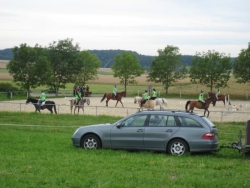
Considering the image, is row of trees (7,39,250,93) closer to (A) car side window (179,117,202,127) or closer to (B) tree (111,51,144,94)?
(B) tree (111,51,144,94)

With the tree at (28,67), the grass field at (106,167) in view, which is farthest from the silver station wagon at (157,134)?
the tree at (28,67)

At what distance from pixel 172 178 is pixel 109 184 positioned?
1.47 m

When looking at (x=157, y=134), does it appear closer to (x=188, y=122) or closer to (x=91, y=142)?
(x=188, y=122)

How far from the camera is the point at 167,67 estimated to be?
2665 inches

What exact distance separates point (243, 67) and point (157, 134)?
52.5 m

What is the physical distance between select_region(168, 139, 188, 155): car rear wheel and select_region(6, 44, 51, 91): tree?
48174 millimetres

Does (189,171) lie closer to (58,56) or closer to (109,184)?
(109,184)

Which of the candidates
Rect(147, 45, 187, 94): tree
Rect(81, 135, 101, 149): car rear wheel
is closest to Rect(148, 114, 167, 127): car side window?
Rect(81, 135, 101, 149): car rear wheel

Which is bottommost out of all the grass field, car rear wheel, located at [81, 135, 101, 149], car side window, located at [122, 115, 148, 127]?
the grass field

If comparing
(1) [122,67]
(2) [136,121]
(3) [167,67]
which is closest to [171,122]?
(2) [136,121]

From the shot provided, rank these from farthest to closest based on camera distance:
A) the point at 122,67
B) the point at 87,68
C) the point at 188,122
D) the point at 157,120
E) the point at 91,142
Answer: the point at 87,68 < the point at 122,67 < the point at 91,142 < the point at 157,120 < the point at 188,122

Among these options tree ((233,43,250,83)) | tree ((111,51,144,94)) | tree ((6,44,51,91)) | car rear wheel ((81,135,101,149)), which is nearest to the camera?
car rear wheel ((81,135,101,149))

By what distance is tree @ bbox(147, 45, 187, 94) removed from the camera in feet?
222

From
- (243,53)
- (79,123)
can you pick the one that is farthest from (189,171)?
(243,53)
